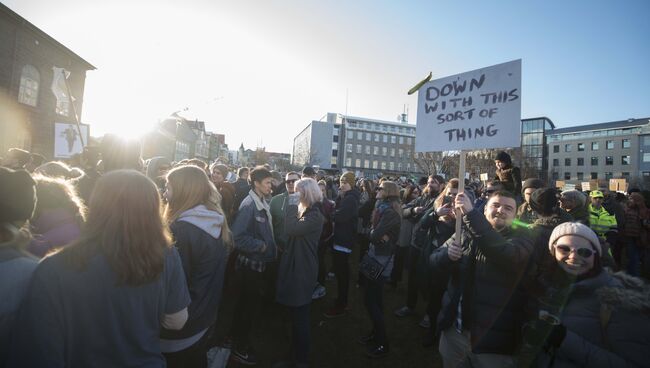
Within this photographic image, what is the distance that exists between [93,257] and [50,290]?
0.20 meters

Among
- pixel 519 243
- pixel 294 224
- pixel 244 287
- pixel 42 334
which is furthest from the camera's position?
pixel 244 287

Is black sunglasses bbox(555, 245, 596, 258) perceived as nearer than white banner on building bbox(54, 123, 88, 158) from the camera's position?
Yes

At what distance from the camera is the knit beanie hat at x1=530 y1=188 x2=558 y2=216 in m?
3.42

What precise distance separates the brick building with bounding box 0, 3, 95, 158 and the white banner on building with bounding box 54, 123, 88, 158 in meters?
14.6

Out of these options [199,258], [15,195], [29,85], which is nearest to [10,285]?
[15,195]

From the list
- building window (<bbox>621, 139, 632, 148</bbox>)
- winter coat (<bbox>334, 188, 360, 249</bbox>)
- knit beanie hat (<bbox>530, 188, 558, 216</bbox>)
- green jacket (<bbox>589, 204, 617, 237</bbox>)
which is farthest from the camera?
building window (<bbox>621, 139, 632, 148</bbox>)

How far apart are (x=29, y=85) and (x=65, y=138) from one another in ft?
61.3

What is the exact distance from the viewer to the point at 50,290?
4.43 ft

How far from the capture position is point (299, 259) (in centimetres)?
357

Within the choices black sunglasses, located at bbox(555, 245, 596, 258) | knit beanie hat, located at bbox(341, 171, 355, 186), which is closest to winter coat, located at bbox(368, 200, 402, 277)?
knit beanie hat, located at bbox(341, 171, 355, 186)

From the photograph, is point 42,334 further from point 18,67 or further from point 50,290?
point 18,67

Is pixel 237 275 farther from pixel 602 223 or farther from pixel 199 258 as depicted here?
pixel 602 223

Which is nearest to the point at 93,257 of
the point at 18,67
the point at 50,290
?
the point at 50,290

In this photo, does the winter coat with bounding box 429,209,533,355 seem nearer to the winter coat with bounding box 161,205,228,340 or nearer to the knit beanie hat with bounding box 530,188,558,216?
the knit beanie hat with bounding box 530,188,558,216
